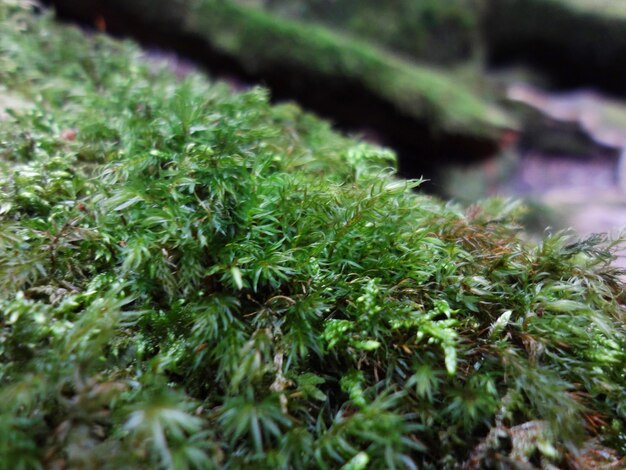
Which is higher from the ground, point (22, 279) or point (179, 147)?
point (179, 147)

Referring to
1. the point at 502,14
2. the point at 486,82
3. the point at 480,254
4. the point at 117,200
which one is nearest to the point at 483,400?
the point at 480,254

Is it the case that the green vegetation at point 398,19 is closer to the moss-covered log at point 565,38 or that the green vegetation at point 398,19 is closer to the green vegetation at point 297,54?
the moss-covered log at point 565,38

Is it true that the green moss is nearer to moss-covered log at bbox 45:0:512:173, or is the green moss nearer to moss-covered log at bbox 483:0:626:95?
moss-covered log at bbox 45:0:512:173

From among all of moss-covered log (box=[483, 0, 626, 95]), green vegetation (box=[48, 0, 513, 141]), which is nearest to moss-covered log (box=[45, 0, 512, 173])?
green vegetation (box=[48, 0, 513, 141])

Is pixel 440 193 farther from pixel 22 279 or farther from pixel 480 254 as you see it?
pixel 22 279

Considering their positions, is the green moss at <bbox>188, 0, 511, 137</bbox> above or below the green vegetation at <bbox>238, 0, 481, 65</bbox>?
below

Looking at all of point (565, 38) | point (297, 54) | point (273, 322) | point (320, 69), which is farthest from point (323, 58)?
point (565, 38)

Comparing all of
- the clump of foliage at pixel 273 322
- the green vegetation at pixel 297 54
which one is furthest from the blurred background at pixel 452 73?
the clump of foliage at pixel 273 322
